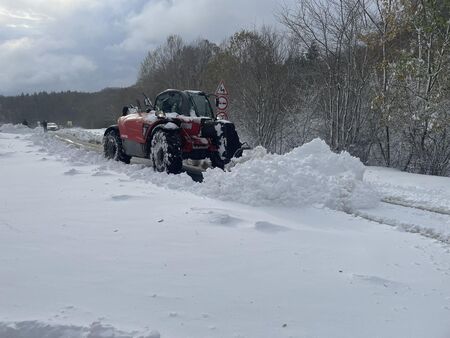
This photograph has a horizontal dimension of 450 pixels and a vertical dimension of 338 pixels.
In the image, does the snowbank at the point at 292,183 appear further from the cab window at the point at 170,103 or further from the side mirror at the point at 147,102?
the cab window at the point at 170,103

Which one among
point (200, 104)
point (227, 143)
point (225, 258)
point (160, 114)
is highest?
point (200, 104)

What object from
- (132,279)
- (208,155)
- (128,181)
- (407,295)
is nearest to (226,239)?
(132,279)

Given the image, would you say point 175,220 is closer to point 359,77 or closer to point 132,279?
point 132,279

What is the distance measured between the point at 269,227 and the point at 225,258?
1.31m

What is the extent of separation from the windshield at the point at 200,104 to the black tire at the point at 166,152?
3.94 ft

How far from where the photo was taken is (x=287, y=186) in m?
7.82

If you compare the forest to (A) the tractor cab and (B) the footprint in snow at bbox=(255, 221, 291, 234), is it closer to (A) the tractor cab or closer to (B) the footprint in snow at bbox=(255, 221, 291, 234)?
(A) the tractor cab

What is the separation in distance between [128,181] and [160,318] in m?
5.87

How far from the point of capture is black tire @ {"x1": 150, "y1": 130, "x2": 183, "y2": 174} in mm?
10812

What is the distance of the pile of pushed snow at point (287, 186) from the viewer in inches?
303

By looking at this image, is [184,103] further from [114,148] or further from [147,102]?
[114,148]

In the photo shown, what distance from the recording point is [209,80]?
105ft

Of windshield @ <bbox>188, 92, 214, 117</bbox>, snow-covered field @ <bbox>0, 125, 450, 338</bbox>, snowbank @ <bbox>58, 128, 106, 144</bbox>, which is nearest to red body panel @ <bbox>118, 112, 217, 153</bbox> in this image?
windshield @ <bbox>188, 92, 214, 117</bbox>

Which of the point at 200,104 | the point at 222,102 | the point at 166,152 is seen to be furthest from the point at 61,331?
the point at 222,102
